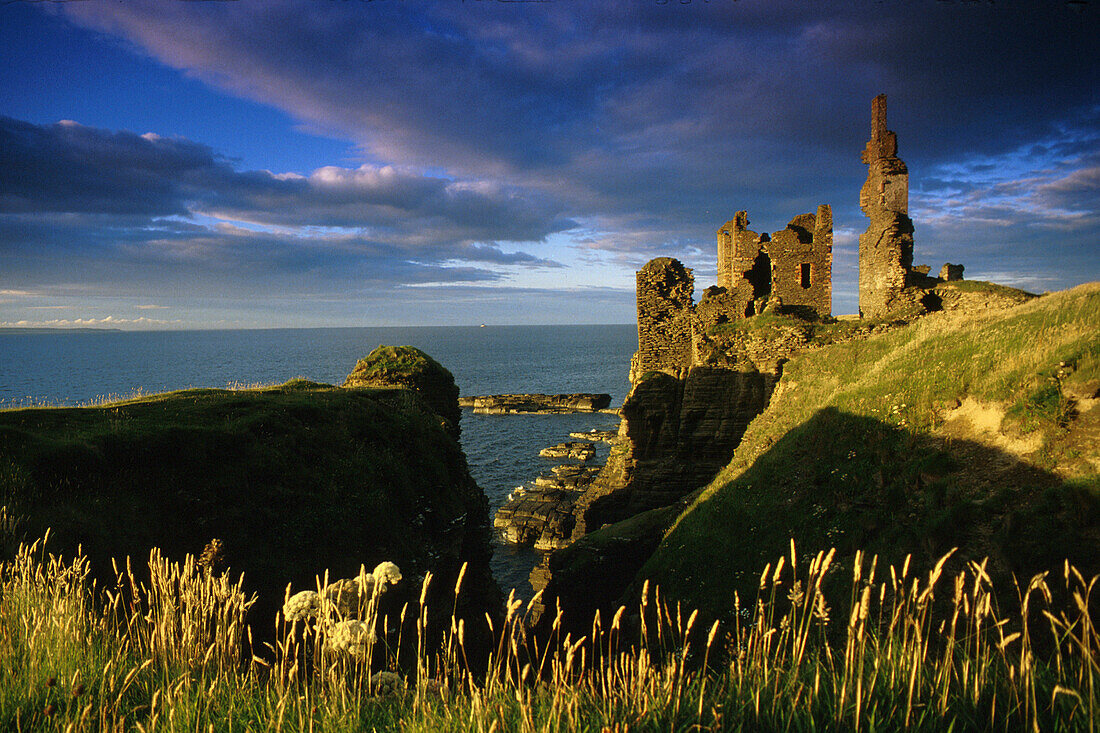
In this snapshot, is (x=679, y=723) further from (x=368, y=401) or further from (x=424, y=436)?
(x=368, y=401)

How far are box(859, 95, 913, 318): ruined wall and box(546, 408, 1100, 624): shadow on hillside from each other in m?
21.7

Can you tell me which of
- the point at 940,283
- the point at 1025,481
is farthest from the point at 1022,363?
the point at 940,283

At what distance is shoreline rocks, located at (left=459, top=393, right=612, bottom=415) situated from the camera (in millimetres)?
96550

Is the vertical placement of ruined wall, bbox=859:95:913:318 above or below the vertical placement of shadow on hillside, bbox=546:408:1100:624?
above

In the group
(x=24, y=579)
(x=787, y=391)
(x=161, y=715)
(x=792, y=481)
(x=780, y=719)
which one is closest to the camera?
(x=780, y=719)

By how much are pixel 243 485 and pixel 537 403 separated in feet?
286

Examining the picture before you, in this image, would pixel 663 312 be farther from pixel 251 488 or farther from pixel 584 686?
pixel 584 686

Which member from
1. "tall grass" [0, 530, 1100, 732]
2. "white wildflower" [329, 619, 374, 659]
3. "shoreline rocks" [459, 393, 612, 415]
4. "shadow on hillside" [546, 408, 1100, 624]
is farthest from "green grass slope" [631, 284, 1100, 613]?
"shoreline rocks" [459, 393, 612, 415]

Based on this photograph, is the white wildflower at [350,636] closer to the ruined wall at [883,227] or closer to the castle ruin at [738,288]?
the castle ruin at [738,288]

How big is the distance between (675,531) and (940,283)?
89.3 ft

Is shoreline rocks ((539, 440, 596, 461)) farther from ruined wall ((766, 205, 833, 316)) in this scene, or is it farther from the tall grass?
the tall grass

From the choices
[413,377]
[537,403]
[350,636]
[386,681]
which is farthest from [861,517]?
[537,403]

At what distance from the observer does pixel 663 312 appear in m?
37.4

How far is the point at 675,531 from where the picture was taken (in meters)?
18.2
